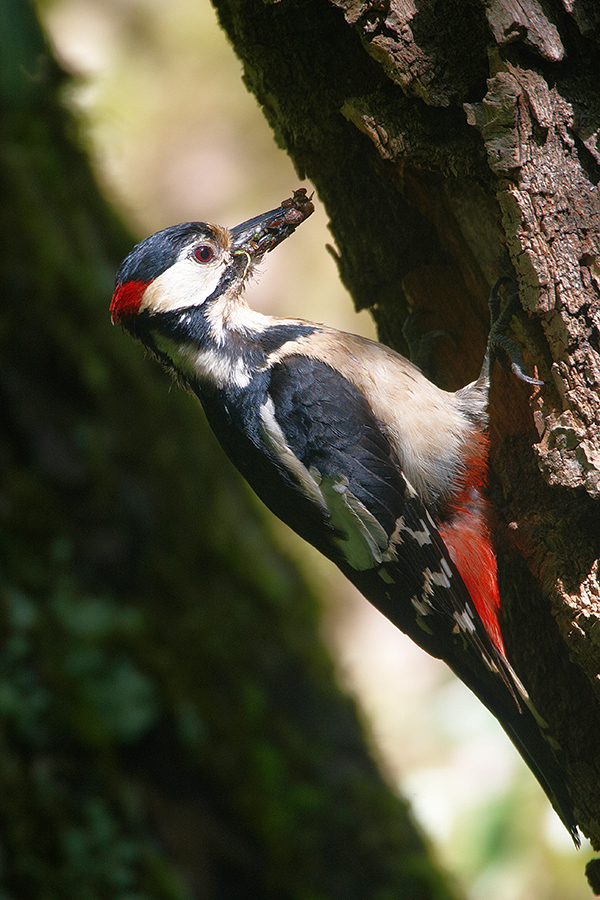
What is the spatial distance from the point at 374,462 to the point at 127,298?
0.93 m

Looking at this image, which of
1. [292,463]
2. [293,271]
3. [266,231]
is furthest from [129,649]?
[293,271]

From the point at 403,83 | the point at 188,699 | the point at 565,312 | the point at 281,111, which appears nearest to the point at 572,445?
the point at 565,312

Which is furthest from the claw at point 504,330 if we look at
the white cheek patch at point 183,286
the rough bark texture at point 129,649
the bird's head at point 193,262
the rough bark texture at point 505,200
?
the rough bark texture at point 129,649

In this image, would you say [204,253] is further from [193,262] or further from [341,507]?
[341,507]

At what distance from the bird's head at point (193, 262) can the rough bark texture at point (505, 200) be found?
303 mm

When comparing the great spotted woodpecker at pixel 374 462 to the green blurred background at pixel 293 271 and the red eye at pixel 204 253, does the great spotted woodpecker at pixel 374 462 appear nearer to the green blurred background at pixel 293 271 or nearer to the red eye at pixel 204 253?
the red eye at pixel 204 253

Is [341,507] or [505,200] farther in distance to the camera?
[341,507]

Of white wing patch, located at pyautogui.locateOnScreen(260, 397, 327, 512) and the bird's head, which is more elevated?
the bird's head

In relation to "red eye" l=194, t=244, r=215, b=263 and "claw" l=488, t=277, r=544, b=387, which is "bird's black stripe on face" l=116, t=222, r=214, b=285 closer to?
"red eye" l=194, t=244, r=215, b=263

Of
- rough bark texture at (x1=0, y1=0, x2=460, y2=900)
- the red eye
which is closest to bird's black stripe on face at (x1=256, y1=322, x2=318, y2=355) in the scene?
the red eye

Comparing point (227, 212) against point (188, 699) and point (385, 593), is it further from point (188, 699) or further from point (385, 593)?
point (385, 593)

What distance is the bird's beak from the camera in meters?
2.41

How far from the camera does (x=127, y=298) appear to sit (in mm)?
2340

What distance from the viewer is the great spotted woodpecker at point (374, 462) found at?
2188 mm
